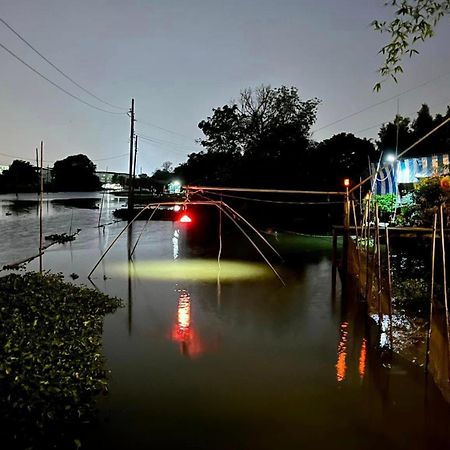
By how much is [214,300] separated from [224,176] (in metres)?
22.3

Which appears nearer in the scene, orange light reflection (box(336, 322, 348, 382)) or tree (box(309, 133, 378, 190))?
orange light reflection (box(336, 322, 348, 382))

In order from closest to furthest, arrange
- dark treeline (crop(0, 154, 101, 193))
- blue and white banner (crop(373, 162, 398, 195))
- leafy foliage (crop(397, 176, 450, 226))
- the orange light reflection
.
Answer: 1. the orange light reflection
2. leafy foliage (crop(397, 176, 450, 226))
3. blue and white banner (crop(373, 162, 398, 195))
4. dark treeline (crop(0, 154, 101, 193))

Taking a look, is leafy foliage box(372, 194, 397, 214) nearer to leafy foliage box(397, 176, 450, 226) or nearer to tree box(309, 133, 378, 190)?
leafy foliage box(397, 176, 450, 226)

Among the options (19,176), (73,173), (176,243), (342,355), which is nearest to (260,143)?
(176,243)

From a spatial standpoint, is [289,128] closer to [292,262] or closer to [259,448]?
[292,262]

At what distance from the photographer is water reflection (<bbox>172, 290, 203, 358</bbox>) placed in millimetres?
6977

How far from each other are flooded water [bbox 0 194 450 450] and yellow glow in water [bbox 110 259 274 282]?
1.06 feet

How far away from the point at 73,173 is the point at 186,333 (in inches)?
3381

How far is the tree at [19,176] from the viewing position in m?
71.3

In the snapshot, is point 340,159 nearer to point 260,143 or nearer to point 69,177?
point 260,143

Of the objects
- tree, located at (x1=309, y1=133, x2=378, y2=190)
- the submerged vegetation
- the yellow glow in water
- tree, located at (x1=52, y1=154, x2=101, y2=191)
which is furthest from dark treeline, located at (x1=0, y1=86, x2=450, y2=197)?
tree, located at (x1=52, y1=154, x2=101, y2=191)

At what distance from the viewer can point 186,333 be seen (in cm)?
780

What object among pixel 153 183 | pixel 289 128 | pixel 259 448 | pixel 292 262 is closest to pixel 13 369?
pixel 259 448

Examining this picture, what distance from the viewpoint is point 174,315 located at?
8820 millimetres
